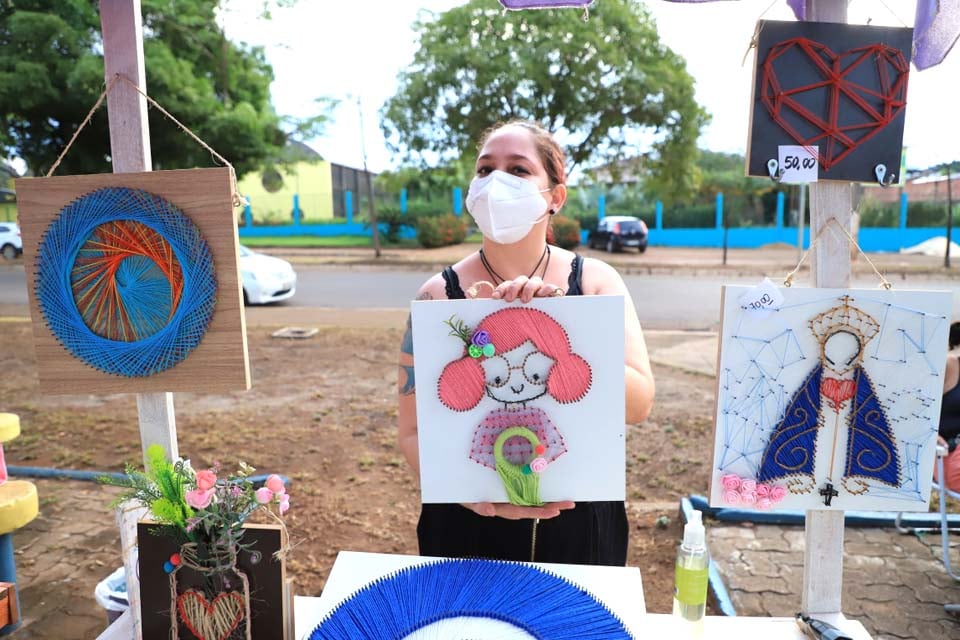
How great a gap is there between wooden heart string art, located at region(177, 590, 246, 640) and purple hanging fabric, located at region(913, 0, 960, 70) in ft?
5.64

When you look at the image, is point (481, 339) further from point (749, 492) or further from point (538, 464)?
point (749, 492)

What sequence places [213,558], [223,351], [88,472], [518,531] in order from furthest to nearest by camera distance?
[88,472] < [518,531] < [223,351] < [213,558]

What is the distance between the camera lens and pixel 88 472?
3506mm

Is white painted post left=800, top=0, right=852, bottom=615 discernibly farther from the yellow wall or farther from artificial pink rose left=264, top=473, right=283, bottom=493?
the yellow wall

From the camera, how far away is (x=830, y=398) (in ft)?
4.33

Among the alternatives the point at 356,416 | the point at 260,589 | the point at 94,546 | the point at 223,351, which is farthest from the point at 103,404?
the point at 260,589

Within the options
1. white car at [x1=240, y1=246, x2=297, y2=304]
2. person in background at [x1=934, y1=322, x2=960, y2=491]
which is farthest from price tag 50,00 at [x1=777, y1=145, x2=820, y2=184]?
white car at [x1=240, y1=246, x2=297, y2=304]

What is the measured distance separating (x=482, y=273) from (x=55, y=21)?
8.61 m

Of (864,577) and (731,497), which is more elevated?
(731,497)

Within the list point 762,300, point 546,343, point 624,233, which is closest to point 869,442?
point 762,300

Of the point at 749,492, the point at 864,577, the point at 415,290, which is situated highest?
the point at 749,492

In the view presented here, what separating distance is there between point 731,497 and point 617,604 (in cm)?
34

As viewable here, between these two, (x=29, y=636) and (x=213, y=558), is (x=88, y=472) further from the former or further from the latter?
(x=213, y=558)

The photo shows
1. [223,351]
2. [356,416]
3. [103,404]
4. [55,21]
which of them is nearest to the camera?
[223,351]
